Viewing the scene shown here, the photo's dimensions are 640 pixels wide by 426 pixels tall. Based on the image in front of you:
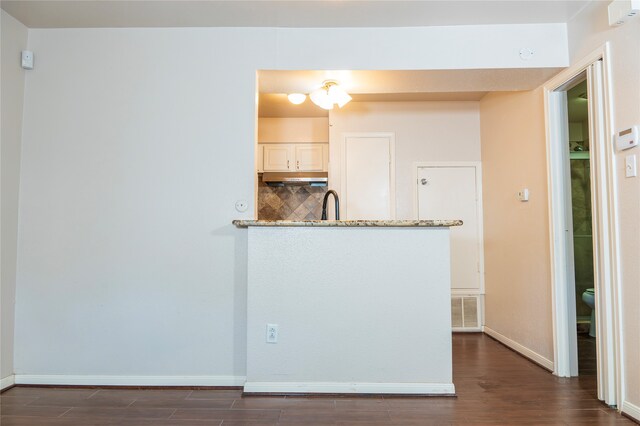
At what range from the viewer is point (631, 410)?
1866 millimetres

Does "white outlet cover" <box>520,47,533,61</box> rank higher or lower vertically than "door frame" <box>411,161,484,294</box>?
higher

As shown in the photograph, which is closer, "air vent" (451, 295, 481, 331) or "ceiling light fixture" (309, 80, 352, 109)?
"ceiling light fixture" (309, 80, 352, 109)

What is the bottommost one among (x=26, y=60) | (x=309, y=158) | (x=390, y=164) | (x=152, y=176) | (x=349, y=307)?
(x=349, y=307)

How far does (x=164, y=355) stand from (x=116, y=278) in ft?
1.89

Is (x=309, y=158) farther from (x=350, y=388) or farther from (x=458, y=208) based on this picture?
(x=350, y=388)

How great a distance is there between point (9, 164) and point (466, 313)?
12.9 feet

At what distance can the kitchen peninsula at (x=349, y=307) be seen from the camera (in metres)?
2.18

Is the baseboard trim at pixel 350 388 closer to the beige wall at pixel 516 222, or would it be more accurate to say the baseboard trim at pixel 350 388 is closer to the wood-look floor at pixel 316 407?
the wood-look floor at pixel 316 407

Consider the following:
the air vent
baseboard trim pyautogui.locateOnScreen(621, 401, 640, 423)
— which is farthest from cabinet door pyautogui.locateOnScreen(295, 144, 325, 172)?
baseboard trim pyautogui.locateOnScreen(621, 401, 640, 423)

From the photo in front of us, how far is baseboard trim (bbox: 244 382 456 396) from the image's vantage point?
7.06 feet

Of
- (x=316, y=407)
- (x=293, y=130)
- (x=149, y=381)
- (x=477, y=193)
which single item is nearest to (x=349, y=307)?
(x=316, y=407)

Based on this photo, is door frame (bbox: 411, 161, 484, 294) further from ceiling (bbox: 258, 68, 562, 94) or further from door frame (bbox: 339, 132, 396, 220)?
ceiling (bbox: 258, 68, 562, 94)

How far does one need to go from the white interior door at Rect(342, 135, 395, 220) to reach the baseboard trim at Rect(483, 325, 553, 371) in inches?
57.2

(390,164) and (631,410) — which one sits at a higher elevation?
(390,164)
